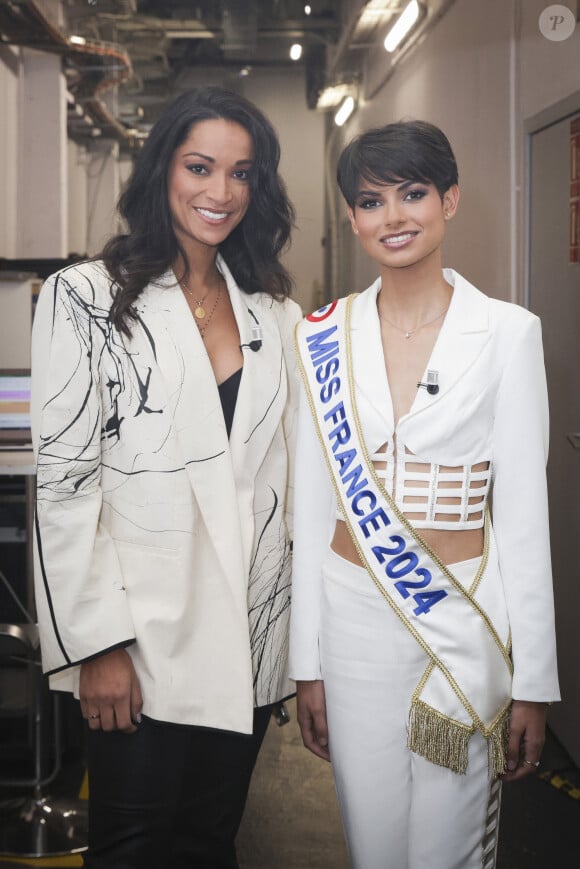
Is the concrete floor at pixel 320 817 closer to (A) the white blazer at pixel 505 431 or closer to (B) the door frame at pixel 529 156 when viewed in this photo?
(A) the white blazer at pixel 505 431

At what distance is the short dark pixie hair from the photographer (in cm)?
136

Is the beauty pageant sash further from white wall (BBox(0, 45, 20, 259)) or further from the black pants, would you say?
white wall (BBox(0, 45, 20, 259))

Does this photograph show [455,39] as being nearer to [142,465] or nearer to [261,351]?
[261,351]

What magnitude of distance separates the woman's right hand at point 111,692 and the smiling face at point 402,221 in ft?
2.51

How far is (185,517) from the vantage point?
58.8 inches

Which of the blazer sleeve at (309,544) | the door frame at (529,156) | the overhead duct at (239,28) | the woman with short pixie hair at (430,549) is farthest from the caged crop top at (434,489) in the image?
the overhead duct at (239,28)

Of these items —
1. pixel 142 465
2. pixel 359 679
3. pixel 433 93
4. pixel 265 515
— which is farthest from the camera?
pixel 433 93

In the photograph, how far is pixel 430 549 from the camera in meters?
A: 1.36

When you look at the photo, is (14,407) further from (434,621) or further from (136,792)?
(434,621)

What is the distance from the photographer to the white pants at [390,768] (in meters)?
1.33

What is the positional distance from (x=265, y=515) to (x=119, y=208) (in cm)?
61

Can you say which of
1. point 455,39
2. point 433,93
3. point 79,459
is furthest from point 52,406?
point 455,39

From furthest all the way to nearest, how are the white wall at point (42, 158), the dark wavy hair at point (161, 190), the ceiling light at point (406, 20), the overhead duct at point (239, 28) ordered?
the white wall at point (42, 158) → the ceiling light at point (406, 20) → the overhead duct at point (239, 28) → the dark wavy hair at point (161, 190)

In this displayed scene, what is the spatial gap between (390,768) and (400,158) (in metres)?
0.91
